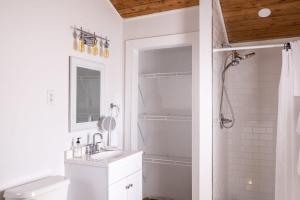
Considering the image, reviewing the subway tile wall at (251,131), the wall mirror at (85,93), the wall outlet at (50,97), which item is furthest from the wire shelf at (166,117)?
the wall outlet at (50,97)

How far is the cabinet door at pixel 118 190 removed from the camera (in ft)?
7.64

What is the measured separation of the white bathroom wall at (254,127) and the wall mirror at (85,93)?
174 cm

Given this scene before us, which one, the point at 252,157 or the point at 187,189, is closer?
the point at 252,157

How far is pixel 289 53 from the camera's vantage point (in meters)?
2.60

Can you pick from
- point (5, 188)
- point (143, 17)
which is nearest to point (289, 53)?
point (143, 17)

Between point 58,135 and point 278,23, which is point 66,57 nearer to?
point 58,135

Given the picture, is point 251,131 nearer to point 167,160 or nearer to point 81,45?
point 167,160

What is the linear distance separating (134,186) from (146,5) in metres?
2.06

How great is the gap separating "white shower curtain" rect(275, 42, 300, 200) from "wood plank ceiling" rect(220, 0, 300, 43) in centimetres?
55

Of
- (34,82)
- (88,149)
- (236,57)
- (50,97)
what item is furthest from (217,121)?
(34,82)

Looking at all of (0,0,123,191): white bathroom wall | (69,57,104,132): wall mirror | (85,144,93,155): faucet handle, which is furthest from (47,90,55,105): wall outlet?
(85,144,93,155): faucet handle

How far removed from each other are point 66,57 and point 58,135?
733 millimetres

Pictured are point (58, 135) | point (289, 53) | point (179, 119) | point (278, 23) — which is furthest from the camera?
point (179, 119)

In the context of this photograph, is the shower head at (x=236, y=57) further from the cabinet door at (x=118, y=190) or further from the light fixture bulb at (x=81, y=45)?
the cabinet door at (x=118, y=190)
